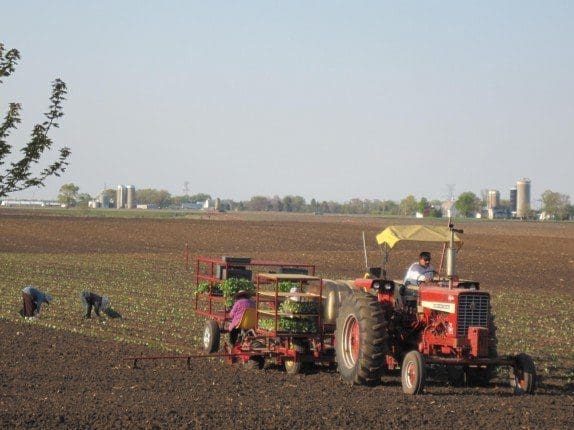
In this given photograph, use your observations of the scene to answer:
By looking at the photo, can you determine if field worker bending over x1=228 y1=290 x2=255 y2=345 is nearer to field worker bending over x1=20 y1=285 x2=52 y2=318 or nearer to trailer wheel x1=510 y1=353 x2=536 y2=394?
trailer wheel x1=510 y1=353 x2=536 y2=394

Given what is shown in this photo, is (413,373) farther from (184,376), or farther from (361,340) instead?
(184,376)

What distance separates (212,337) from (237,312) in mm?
834

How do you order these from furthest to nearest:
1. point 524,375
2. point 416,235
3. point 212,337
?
point 212,337, point 416,235, point 524,375

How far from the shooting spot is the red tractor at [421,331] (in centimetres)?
1273

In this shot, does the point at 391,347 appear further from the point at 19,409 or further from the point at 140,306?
the point at 140,306

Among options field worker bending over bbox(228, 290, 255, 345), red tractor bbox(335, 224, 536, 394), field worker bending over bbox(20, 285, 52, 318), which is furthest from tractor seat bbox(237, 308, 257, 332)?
field worker bending over bbox(20, 285, 52, 318)

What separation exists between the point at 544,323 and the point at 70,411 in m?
14.6

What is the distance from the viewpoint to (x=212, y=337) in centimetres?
1644

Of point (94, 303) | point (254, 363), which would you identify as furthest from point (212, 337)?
point (94, 303)

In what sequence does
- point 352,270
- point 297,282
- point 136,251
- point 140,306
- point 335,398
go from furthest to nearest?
point 136,251, point 352,270, point 140,306, point 297,282, point 335,398

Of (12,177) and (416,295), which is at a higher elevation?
(12,177)

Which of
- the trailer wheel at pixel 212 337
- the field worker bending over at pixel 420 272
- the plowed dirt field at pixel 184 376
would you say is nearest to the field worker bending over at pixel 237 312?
the trailer wheel at pixel 212 337


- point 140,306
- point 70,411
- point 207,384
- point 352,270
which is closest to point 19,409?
point 70,411

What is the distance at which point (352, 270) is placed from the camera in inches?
1640
